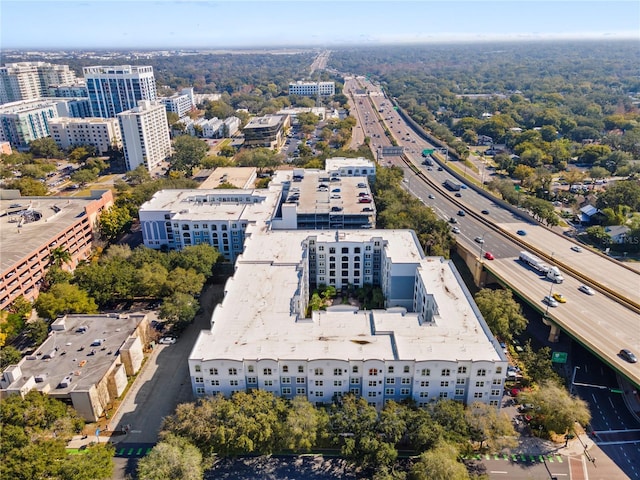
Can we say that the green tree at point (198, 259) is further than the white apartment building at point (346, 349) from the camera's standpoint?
Yes

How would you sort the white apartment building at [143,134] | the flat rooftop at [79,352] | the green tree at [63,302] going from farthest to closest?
1. the white apartment building at [143,134]
2. the green tree at [63,302]
3. the flat rooftop at [79,352]

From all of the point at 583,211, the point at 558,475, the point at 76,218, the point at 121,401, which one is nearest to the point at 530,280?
the point at 558,475

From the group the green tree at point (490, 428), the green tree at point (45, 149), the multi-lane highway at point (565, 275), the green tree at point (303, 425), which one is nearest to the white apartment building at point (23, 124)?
the green tree at point (45, 149)

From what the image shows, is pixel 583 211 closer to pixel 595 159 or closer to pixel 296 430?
pixel 595 159

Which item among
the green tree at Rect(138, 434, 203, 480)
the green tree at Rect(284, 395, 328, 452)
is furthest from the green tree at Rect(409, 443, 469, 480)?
the green tree at Rect(138, 434, 203, 480)

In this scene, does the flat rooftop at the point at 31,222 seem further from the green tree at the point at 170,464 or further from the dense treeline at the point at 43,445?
the green tree at the point at 170,464

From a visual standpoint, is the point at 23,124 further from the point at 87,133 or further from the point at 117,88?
the point at 117,88

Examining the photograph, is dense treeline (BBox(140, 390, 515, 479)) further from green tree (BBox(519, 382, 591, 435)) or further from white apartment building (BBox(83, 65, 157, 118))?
white apartment building (BBox(83, 65, 157, 118))
